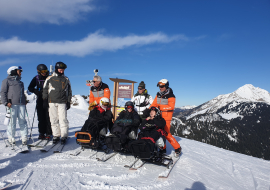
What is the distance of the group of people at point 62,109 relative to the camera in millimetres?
4402

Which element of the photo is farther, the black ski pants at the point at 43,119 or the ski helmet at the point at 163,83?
the black ski pants at the point at 43,119

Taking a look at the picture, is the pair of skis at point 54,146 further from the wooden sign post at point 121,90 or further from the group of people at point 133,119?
the wooden sign post at point 121,90

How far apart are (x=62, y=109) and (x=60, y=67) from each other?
117 cm

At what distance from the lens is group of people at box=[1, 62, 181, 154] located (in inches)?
173

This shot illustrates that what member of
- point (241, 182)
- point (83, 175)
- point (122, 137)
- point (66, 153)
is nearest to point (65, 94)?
point (66, 153)

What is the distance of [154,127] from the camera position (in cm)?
427

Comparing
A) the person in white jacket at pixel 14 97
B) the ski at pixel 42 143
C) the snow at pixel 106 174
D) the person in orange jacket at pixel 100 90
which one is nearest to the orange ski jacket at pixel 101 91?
the person in orange jacket at pixel 100 90

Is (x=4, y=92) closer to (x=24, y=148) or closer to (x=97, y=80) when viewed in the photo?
(x=24, y=148)

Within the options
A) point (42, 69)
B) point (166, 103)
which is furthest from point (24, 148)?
point (166, 103)

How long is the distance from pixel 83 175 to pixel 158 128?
206 centimetres

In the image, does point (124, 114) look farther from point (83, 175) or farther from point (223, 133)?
point (223, 133)

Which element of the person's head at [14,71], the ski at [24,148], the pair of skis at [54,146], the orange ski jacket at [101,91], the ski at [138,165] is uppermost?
the person's head at [14,71]

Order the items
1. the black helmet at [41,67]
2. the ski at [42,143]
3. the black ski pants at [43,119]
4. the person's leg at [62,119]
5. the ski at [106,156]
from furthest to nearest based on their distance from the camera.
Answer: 1. the black ski pants at [43,119]
2. the black helmet at [41,67]
3. the person's leg at [62,119]
4. the ski at [42,143]
5. the ski at [106,156]

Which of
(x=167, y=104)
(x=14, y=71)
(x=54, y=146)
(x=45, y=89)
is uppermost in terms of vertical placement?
(x=14, y=71)
